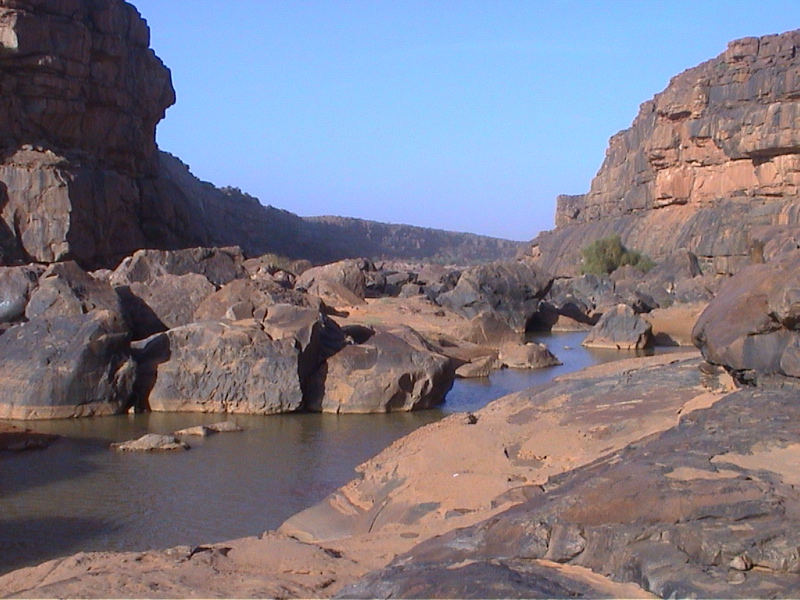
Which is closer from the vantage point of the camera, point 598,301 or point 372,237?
point 598,301

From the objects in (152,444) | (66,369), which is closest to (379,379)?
(152,444)

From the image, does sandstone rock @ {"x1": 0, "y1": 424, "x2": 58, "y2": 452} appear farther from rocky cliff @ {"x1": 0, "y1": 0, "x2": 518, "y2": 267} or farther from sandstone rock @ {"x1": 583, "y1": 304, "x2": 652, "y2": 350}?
rocky cliff @ {"x1": 0, "y1": 0, "x2": 518, "y2": 267}

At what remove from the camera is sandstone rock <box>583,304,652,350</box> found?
23.4 metres

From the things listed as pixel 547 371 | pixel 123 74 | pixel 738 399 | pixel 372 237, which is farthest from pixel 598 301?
pixel 372 237

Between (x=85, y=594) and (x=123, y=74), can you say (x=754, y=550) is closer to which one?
(x=85, y=594)

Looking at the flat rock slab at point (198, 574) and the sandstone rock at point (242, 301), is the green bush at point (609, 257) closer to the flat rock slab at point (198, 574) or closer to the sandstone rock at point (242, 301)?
the sandstone rock at point (242, 301)

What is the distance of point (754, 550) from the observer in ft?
14.0

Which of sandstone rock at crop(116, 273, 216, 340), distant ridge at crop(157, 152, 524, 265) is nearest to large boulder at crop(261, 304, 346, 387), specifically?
sandstone rock at crop(116, 273, 216, 340)

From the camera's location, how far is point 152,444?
10969 millimetres

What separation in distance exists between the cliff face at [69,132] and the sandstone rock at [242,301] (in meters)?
17.6

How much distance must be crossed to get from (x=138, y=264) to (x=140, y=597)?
1739 centimetres

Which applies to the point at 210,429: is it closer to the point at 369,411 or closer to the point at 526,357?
the point at 369,411

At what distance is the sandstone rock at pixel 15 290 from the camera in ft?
49.3

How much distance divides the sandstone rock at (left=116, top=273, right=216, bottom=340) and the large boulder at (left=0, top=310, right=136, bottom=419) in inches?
73.3
